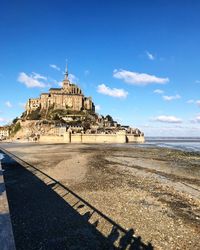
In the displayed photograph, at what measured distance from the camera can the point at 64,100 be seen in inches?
5881

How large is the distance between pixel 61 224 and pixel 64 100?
465 ft

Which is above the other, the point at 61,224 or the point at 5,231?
the point at 5,231

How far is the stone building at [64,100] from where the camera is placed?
14912 centimetres

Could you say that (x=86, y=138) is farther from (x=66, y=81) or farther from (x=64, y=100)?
(x=66, y=81)

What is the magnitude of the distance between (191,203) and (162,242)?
5743mm

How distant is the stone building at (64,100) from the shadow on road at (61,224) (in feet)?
444

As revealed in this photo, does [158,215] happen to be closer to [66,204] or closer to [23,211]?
[66,204]

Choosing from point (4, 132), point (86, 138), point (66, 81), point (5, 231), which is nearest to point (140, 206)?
point (5, 231)

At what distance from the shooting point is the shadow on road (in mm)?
8734

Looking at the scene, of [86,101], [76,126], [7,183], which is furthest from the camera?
[86,101]

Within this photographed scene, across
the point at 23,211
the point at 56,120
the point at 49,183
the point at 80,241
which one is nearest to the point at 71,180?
the point at 49,183

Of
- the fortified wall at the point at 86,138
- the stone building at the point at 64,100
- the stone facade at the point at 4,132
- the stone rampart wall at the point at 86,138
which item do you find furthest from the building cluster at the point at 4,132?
the stone rampart wall at the point at 86,138

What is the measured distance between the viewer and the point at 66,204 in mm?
13164

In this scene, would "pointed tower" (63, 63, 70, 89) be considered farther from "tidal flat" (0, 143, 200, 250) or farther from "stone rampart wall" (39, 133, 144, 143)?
"tidal flat" (0, 143, 200, 250)
